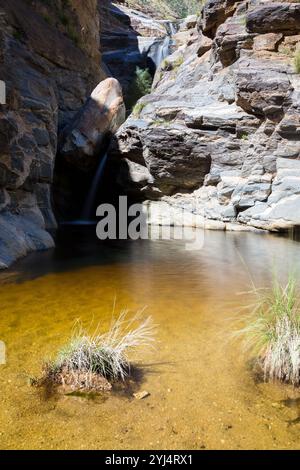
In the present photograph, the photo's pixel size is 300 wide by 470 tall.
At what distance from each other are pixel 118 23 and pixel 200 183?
83.6 ft

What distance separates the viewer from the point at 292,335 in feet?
9.67

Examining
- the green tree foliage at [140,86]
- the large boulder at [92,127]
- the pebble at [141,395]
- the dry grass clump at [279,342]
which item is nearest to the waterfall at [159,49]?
the green tree foliage at [140,86]

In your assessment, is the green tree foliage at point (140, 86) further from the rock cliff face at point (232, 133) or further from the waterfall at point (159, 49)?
the rock cliff face at point (232, 133)

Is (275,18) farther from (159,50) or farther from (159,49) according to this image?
(159,49)

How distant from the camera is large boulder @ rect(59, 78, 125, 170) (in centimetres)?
1614

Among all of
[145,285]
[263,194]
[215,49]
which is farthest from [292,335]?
[215,49]

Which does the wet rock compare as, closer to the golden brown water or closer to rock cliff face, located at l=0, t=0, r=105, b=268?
rock cliff face, located at l=0, t=0, r=105, b=268

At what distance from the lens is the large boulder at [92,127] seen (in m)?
16.1

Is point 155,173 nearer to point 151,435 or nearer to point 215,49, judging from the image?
point 215,49

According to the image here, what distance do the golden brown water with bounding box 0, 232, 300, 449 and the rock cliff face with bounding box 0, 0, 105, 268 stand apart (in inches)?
105

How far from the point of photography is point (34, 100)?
43.0 feet

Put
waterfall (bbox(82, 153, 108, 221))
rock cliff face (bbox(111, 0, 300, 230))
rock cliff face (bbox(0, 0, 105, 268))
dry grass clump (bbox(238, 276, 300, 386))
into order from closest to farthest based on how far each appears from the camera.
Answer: dry grass clump (bbox(238, 276, 300, 386))
rock cliff face (bbox(0, 0, 105, 268))
rock cliff face (bbox(111, 0, 300, 230))
waterfall (bbox(82, 153, 108, 221))

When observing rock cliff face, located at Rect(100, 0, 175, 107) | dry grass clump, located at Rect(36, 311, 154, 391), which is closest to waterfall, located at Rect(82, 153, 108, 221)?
rock cliff face, located at Rect(100, 0, 175, 107)

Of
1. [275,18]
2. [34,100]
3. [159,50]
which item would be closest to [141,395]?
[34,100]
